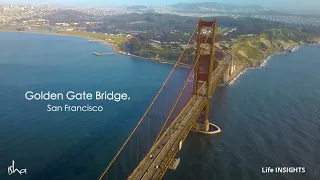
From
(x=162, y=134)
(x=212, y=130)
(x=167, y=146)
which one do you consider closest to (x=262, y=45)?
(x=212, y=130)

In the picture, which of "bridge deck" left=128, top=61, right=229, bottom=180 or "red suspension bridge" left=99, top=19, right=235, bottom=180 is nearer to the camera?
"bridge deck" left=128, top=61, right=229, bottom=180

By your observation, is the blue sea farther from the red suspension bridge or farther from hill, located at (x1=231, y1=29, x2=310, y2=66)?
hill, located at (x1=231, y1=29, x2=310, y2=66)

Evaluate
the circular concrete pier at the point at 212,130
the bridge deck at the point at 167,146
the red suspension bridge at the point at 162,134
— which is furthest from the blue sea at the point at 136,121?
the bridge deck at the point at 167,146

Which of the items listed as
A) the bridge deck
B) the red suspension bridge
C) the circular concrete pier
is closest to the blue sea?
the circular concrete pier

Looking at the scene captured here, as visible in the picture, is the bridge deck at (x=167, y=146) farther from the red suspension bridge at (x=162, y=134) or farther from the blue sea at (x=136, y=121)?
the blue sea at (x=136, y=121)

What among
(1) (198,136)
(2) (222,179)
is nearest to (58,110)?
(1) (198,136)

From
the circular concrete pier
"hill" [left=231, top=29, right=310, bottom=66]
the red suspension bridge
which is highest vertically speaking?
"hill" [left=231, top=29, right=310, bottom=66]
